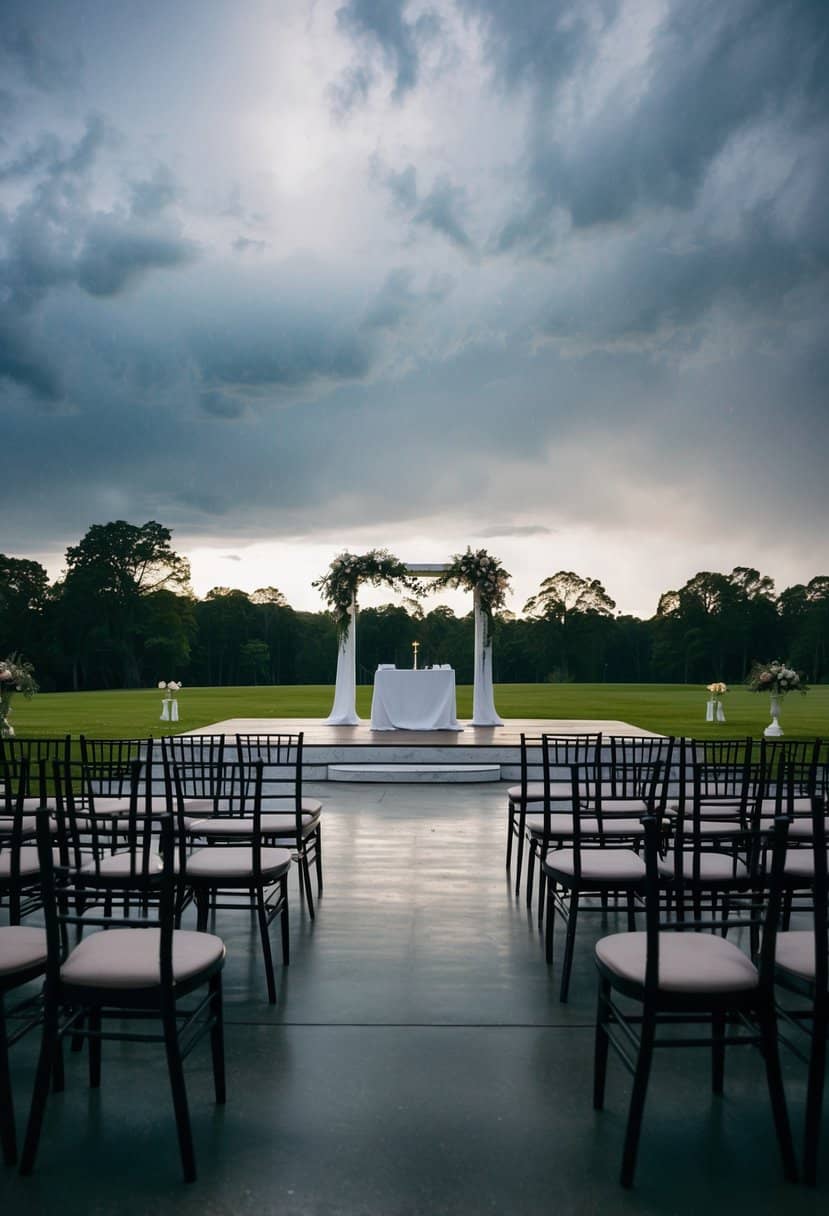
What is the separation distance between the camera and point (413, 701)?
13.0 m

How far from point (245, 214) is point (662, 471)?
14.8 m

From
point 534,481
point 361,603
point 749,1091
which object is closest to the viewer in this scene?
point 749,1091

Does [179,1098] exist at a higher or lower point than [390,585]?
lower

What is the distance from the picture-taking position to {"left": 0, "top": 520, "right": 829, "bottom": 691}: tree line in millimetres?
40750

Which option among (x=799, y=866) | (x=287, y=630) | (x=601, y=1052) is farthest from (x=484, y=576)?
(x=287, y=630)

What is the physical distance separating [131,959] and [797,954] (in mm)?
2034

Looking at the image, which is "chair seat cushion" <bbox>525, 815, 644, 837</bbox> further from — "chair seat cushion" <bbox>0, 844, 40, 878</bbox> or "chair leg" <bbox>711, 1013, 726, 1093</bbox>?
"chair seat cushion" <bbox>0, 844, 40, 878</bbox>

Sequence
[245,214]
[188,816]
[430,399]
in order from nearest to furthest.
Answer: [188,816], [245,214], [430,399]

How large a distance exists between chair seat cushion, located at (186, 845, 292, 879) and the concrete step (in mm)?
6122

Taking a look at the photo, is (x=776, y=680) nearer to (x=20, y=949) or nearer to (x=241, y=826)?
(x=241, y=826)

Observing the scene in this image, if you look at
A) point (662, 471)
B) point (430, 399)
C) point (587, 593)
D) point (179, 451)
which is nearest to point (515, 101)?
point (430, 399)

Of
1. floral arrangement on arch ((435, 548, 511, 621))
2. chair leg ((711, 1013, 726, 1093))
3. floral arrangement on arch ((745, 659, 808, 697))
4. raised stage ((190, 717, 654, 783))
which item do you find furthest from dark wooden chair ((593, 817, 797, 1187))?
floral arrangement on arch ((435, 548, 511, 621))

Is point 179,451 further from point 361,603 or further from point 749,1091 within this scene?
point 749,1091

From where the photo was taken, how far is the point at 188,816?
4.93 m
